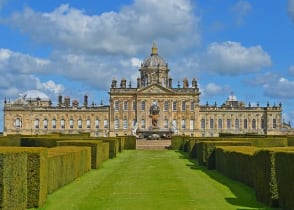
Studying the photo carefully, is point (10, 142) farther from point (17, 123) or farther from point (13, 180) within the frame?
point (17, 123)

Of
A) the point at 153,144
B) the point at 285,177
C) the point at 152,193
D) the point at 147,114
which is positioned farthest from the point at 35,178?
the point at 147,114

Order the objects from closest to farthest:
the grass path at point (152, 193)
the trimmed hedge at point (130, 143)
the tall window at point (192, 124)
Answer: the grass path at point (152, 193), the trimmed hedge at point (130, 143), the tall window at point (192, 124)

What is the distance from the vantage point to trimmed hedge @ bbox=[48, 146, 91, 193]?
1482 centimetres

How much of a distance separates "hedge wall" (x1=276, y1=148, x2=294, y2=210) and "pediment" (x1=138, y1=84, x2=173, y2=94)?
7106 centimetres

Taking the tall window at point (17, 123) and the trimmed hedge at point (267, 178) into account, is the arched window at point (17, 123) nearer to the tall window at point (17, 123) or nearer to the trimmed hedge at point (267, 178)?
the tall window at point (17, 123)

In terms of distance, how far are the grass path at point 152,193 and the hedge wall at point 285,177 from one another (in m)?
0.91

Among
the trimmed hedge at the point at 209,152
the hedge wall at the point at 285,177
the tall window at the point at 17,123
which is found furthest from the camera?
the tall window at the point at 17,123

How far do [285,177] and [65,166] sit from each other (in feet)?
23.0

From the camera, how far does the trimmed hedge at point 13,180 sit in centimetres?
1066

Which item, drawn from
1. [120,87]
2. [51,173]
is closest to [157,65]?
[120,87]

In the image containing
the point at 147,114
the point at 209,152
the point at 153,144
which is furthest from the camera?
the point at 147,114

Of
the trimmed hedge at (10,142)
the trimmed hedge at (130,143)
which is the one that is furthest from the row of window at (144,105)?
the trimmed hedge at (10,142)

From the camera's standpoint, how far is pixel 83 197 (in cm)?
1396

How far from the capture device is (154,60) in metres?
88.9
